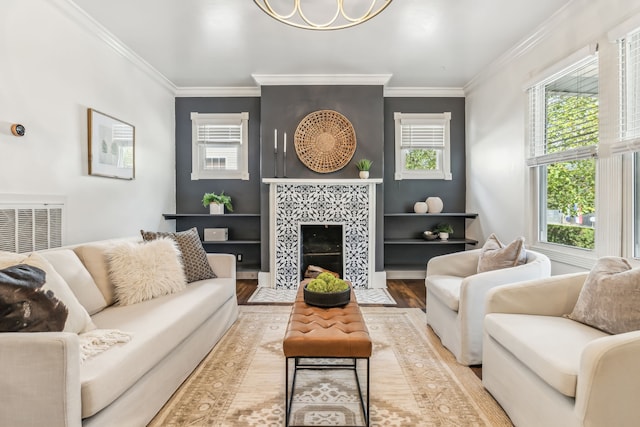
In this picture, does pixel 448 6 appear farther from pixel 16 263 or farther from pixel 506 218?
pixel 16 263

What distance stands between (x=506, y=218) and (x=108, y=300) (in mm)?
4042

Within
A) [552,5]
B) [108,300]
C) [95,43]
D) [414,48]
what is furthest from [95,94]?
[552,5]

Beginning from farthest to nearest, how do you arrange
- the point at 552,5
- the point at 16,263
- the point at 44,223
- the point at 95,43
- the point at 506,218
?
the point at 506,218, the point at 95,43, the point at 552,5, the point at 44,223, the point at 16,263

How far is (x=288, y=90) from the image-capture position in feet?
15.6

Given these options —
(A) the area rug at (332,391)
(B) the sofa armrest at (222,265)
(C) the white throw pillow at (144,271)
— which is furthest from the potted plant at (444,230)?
(C) the white throw pillow at (144,271)

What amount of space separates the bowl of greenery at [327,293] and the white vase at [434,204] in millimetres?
3147

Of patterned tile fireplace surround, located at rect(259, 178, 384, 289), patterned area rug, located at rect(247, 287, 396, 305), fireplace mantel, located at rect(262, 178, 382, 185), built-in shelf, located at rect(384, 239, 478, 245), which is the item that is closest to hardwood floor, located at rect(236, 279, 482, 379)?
patterned area rug, located at rect(247, 287, 396, 305)

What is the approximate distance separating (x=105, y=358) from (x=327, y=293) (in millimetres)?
1204

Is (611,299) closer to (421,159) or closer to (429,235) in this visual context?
(429,235)


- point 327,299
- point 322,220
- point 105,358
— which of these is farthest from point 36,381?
point 322,220

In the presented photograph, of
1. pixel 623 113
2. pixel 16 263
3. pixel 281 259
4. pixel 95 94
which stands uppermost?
pixel 95 94

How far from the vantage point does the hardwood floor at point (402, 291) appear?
403 cm

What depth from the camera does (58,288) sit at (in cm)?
174

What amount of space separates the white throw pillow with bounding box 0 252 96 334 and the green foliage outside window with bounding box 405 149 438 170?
4448mm
